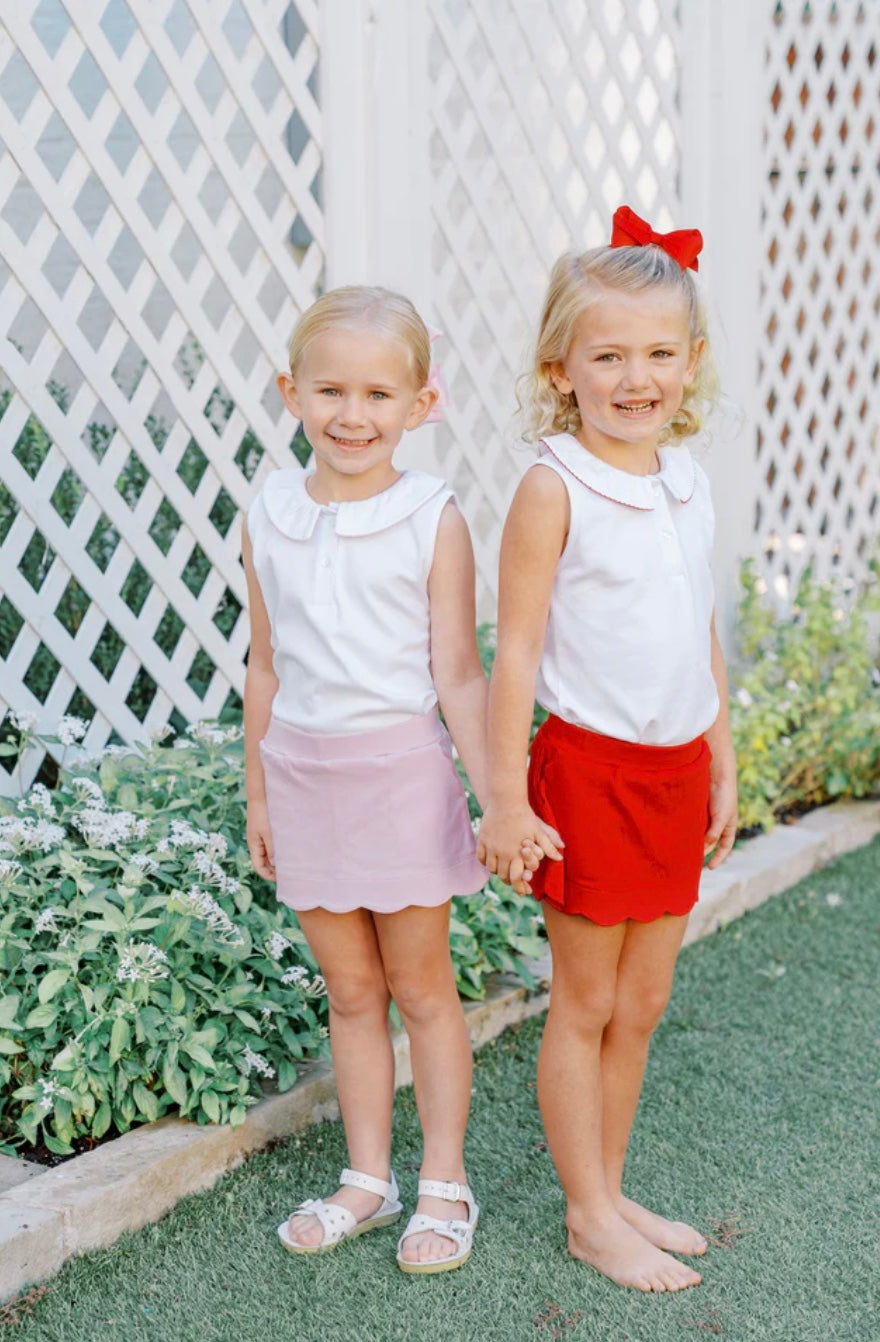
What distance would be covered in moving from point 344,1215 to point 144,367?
1944mm

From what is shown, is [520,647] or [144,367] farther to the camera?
[144,367]

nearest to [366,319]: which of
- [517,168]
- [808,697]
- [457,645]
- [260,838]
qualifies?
[457,645]

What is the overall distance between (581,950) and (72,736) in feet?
4.04

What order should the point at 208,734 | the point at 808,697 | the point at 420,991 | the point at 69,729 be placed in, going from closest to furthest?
the point at 420,991, the point at 69,729, the point at 208,734, the point at 808,697

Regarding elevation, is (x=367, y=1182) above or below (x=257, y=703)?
below

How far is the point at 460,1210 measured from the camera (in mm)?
2273

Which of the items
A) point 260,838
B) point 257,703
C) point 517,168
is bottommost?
point 260,838

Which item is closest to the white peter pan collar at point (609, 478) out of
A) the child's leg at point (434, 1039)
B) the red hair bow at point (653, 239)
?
the red hair bow at point (653, 239)

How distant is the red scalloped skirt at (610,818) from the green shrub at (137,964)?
0.68 metres

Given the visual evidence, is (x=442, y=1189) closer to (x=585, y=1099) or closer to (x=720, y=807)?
(x=585, y=1099)

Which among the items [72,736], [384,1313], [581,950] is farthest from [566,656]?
[72,736]

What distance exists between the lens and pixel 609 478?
2.09 meters

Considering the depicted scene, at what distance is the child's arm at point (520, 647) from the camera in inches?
80.9

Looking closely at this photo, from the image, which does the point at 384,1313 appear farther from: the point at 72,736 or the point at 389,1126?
the point at 72,736
